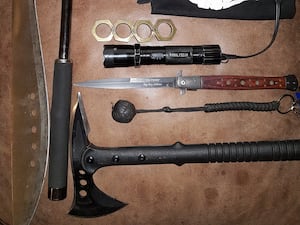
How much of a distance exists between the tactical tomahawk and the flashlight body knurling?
0.15m

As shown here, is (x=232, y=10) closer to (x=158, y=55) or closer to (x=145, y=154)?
(x=158, y=55)

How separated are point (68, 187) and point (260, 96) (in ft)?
1.94

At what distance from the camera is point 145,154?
98cm

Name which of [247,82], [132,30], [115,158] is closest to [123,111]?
[115,158]

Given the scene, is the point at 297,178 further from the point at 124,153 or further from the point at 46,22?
the point at 46,22

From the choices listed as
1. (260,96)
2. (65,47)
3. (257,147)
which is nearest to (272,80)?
(260,96)

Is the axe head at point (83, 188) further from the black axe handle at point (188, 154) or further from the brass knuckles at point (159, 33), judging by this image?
the brass knuckles at point (159, 33)

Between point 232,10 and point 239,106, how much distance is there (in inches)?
10.3

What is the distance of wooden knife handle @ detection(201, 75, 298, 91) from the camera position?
3.35 feet

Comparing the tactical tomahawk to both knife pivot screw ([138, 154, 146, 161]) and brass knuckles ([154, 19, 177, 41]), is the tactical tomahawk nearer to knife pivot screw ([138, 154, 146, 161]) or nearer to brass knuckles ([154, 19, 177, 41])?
knife pivot screw ([138, 154, 146, 161])

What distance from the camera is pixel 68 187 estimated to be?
1044 mm

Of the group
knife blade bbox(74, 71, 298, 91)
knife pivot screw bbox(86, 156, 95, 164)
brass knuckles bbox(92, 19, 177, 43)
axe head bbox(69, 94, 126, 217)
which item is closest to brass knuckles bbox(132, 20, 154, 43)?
brass knuckles bbox(92, 19, 177, 43)

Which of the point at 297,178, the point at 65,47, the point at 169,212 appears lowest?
the point at 169,212

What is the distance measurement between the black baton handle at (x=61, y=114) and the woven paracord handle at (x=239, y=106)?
37 cm
